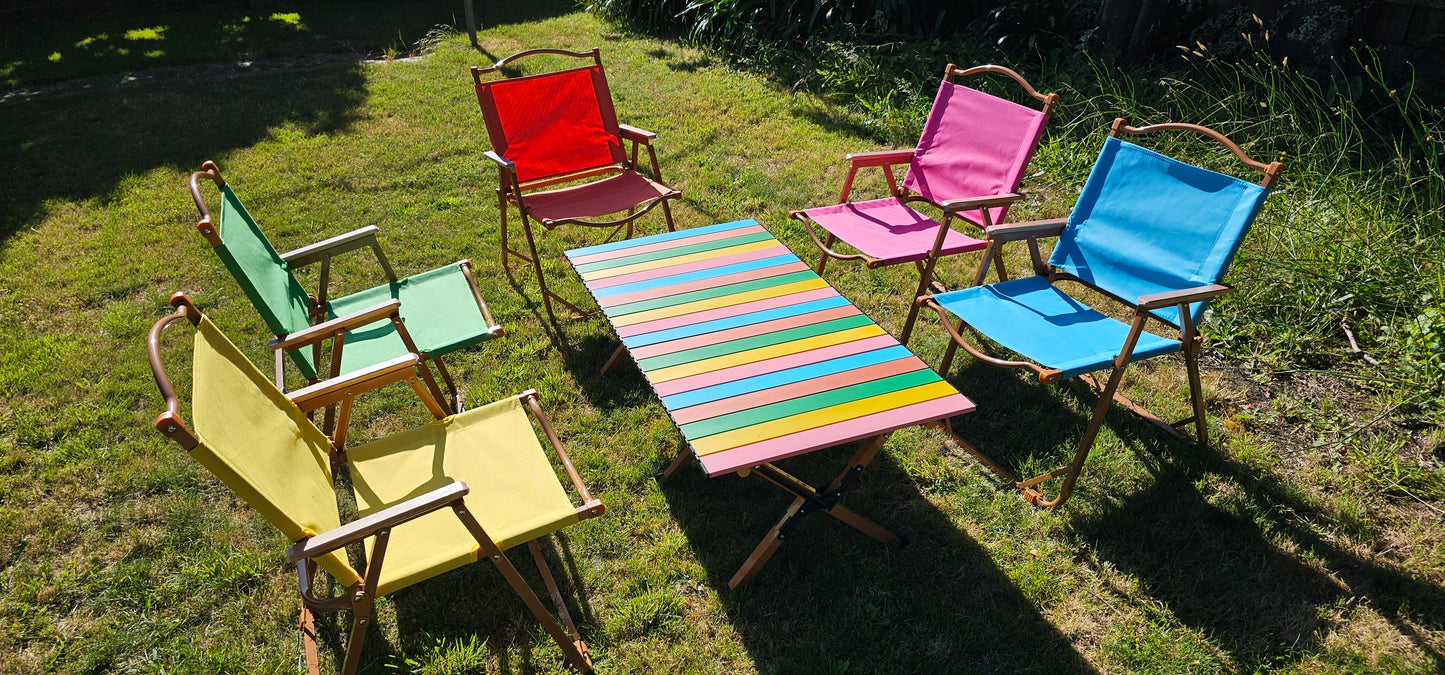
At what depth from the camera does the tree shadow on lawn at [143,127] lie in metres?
5.45

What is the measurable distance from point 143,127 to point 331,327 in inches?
212

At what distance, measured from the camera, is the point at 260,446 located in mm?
2053

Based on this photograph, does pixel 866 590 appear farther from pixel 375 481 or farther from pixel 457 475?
pixel 375 481

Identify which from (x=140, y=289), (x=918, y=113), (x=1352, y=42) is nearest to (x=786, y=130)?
(x=918, y=113)

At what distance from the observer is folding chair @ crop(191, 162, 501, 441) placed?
2639mm

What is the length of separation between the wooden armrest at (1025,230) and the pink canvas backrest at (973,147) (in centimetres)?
46

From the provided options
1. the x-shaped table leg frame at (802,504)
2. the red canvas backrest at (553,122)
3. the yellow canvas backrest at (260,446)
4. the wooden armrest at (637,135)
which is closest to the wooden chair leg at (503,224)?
the red canvas backrest at (553,122)

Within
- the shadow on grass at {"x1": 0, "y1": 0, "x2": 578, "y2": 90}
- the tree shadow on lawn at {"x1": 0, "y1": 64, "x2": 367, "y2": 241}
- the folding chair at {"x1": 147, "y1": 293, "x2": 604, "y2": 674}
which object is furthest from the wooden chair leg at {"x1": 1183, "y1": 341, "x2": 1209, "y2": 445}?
the shadow on grass at {"x1": 0, "y1": 0, "x2": 578, "y2": 90}

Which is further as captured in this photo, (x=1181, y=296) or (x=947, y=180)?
(x=947, y=180)

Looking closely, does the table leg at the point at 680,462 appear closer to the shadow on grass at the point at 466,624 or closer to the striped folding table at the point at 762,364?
the striped folding table at the point at 762,364

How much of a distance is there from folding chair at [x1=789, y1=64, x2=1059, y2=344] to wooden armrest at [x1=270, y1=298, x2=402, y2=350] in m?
2.08

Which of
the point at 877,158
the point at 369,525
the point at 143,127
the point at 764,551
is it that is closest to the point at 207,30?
the point at 143,127

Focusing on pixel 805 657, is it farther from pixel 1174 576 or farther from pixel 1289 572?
pixel 1289 572

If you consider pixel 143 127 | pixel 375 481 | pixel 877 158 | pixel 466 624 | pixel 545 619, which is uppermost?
pixel 877 158
